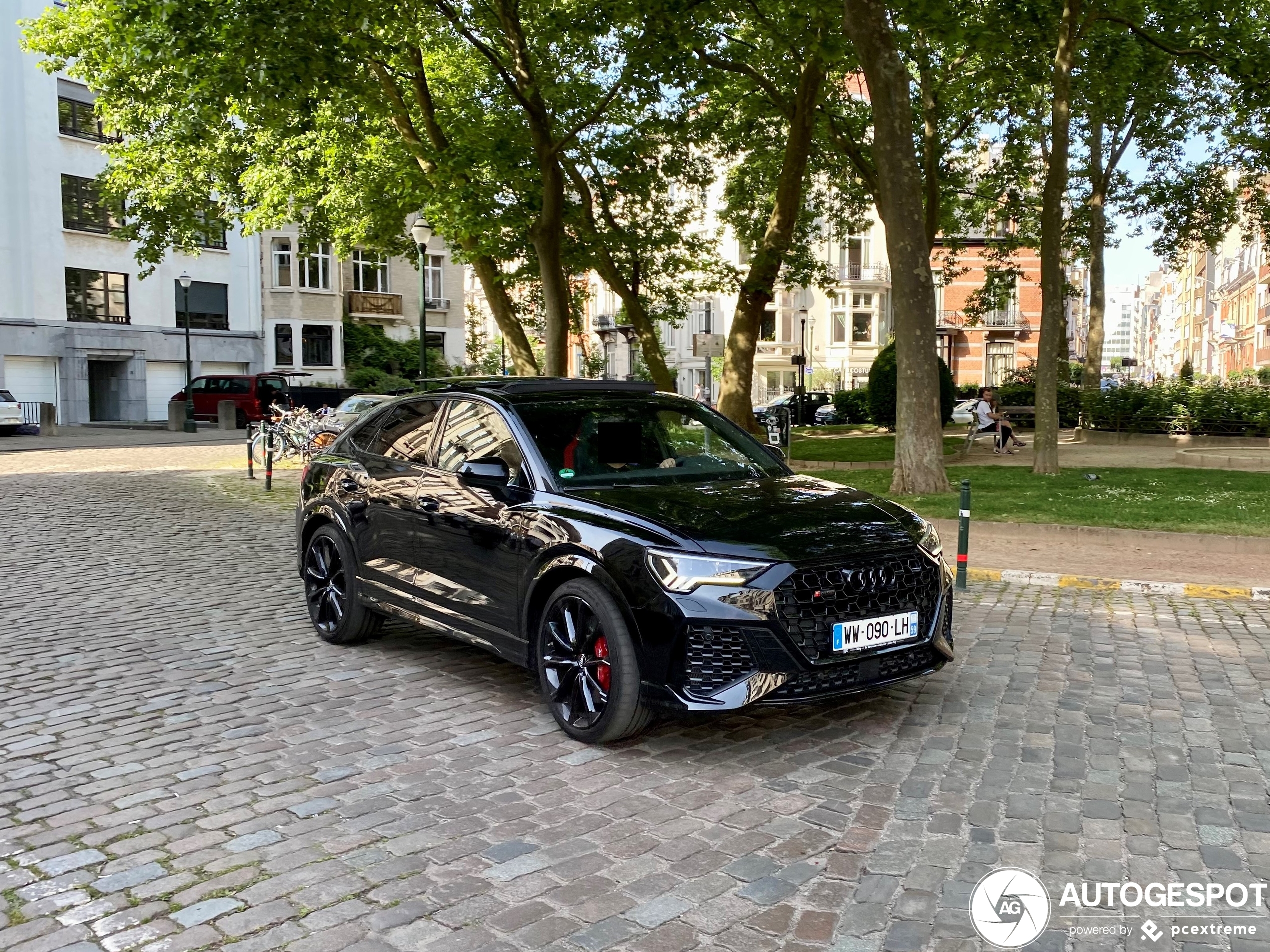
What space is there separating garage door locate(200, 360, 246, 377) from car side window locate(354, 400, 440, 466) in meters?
41.4

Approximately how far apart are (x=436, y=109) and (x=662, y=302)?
349 inches

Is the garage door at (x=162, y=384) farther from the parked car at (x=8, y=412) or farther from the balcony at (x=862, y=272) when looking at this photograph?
the balcony at (x=862, y=272)

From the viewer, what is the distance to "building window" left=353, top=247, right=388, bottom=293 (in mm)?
50750

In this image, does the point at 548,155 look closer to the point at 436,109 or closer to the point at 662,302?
the point at 436,109

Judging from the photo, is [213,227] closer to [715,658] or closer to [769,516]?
[769,516]

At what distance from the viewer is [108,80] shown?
774 inches

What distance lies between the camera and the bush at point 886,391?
28156mm

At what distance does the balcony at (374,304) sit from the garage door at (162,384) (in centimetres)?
864

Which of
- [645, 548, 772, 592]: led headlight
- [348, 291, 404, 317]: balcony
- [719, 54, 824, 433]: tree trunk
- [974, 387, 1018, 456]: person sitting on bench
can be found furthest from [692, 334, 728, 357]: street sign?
[348, 291, 404, 317]: balcony

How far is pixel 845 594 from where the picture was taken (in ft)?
16.4

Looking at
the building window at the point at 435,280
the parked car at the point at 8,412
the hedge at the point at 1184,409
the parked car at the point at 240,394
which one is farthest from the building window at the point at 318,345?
the hedge at the point at 1184,409

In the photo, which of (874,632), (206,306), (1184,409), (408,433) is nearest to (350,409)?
(408,433)

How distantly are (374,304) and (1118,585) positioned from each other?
149 feet

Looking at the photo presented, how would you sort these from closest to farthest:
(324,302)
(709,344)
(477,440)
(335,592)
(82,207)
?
(477,440) → (335,592) → (709,344) → (82,207) → (324,302)
